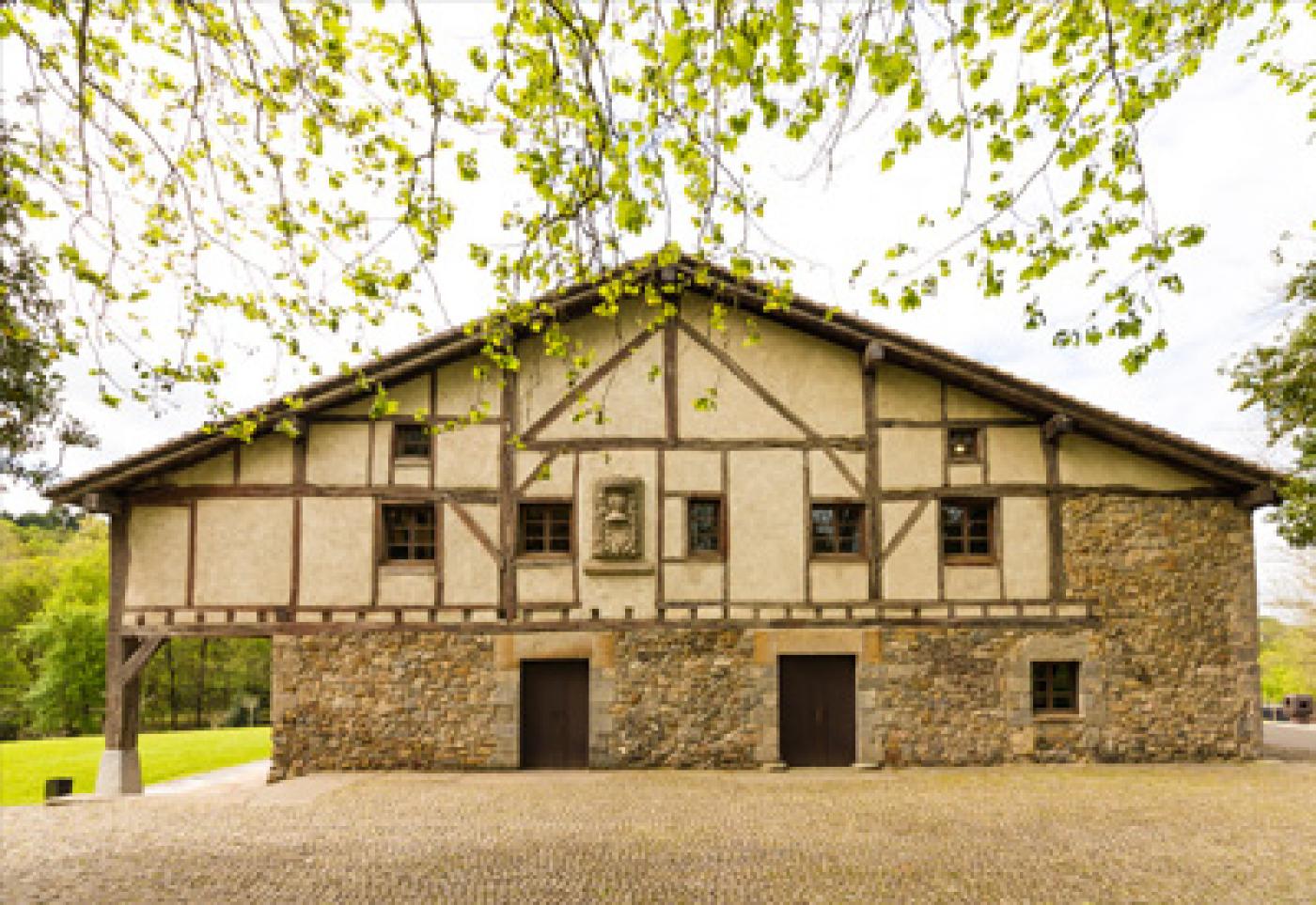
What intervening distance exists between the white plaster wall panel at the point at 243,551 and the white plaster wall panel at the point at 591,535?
4.09 m

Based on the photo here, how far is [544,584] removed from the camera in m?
10.3

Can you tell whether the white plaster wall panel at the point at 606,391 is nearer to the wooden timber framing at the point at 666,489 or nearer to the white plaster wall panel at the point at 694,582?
the wooden timber framing at the point at 666,489

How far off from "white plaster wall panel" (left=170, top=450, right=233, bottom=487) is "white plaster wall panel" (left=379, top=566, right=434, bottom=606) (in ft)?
8.54

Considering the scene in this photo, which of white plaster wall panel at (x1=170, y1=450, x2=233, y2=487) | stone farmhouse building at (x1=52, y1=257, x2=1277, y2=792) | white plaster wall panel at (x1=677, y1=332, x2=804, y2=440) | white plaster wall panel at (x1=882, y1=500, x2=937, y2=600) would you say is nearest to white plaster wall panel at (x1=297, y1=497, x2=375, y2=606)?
stone farmhouse building at (x1=52, y1=257, x2=1277, y2=792)

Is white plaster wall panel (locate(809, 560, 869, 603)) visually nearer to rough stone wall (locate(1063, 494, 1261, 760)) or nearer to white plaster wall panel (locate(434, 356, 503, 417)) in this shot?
rough stone wall (locate(1063, 494, 1261, 760))

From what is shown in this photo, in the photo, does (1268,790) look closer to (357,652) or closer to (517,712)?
(517,712)

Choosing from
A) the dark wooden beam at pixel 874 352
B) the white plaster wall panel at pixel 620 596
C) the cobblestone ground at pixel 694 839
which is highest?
the dark wooden beam at pixel 874 352

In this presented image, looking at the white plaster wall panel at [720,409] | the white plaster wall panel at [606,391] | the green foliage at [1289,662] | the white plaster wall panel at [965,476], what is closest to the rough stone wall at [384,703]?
the white plaster wall panel at [606,391]

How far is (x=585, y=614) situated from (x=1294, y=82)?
354 inches

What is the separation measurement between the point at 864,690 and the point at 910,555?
78.0 inches

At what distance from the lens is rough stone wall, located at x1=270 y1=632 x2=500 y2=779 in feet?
32.4

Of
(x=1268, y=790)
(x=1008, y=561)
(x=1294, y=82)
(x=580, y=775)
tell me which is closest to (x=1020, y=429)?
(x=1008, y=561)

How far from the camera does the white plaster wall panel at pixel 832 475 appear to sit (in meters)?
10.5

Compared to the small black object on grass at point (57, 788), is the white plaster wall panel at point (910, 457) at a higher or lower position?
higher
